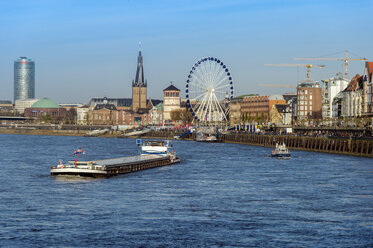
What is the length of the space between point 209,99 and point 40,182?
112 m

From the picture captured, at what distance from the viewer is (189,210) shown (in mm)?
51938

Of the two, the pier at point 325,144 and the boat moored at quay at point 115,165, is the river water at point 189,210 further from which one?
the pier at point 325,144

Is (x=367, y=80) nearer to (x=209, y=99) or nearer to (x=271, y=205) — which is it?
(x=209, y=99)

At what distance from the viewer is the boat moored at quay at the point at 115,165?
239 ft

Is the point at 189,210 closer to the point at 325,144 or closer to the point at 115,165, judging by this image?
the point at 115,165

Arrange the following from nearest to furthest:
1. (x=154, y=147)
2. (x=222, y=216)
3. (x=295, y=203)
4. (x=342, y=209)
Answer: (x=222, y=216)
(x=342, y=209)
(x=295, y=203)
(x=154, y=147)

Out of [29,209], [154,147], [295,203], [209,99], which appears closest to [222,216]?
[295,203]

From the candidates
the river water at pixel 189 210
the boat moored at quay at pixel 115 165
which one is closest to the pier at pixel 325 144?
the boat moored at quay at pixel 115 165

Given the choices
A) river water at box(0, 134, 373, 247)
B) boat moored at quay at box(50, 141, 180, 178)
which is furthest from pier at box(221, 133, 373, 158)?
river water at box(0, 134, 373, 247)

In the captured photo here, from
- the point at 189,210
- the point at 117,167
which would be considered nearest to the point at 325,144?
the point at 117,167

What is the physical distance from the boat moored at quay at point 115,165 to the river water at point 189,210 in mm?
1414

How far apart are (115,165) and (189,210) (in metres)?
29.6

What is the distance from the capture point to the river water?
42.1m

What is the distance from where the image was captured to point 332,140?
434 ft
